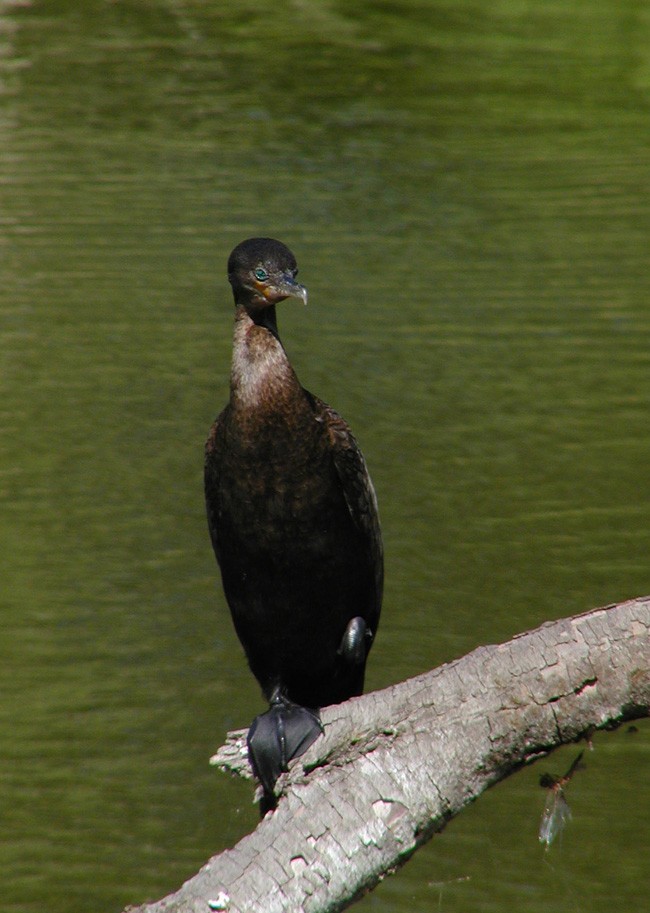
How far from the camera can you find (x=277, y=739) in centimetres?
411

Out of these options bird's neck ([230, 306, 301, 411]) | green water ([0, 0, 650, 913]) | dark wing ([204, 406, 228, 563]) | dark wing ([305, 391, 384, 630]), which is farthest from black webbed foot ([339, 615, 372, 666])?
green water ([0, 0, 650, 913])

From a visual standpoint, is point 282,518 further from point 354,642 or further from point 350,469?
point 354,642

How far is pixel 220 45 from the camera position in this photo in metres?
15.7

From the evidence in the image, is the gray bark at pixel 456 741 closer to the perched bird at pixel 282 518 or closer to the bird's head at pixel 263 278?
the perched bird at pixel 282 518

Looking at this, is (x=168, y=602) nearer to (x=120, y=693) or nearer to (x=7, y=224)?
(x=120, y=693)

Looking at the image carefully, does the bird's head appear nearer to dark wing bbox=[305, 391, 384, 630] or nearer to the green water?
dark wing bbox=[305, 391, 384, 630]

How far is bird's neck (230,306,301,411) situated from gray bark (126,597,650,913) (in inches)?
42.8

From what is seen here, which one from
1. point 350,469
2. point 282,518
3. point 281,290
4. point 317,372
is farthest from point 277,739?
point 317,372

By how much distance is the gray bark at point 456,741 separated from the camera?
3080mm

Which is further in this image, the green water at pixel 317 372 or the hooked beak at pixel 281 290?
the green water at pixel 317 372

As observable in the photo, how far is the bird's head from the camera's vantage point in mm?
4203

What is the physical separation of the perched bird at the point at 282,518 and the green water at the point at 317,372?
98cm

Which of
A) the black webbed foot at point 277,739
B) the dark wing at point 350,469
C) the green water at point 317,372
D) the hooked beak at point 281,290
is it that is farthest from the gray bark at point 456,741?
the green water at point 317,372

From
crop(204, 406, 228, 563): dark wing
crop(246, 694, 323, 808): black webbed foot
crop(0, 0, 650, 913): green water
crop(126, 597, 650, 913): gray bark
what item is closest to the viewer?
crop(126, 597, 650, 913): gray bark
